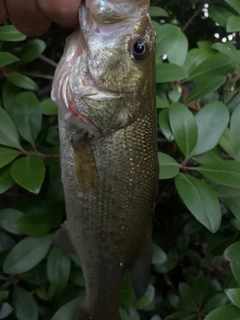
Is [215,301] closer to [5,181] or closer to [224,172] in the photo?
[224,172]

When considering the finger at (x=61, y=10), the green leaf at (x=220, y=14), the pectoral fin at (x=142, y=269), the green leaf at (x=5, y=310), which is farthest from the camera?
the green leaf at (x=220, y=14)

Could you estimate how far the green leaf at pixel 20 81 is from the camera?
1.25 meters

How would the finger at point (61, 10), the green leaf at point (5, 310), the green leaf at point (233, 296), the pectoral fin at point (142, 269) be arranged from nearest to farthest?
1. the finger at point (61, 10)
2. the pectoral fin at point (142, 269)
3. the green leaf at point (233, 296)
4. the green leaf at point (5, 310)

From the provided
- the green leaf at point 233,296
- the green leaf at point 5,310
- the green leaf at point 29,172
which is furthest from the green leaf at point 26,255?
the green leaf at point 233,296

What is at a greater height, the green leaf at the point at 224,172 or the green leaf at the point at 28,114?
the green leaf at the point at 224,172

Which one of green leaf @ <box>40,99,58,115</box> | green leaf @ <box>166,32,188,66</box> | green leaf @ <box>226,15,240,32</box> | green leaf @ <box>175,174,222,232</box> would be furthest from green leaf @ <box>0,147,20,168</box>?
green leaf @ <box>226,15,240,32</box>

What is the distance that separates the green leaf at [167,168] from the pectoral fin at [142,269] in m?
0.16

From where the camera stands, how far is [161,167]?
→ 3.55 feet

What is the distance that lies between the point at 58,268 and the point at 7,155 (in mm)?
306

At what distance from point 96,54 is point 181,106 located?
36cm

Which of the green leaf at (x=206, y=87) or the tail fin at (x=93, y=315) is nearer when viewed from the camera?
the tail fin at (x=93, y=315)

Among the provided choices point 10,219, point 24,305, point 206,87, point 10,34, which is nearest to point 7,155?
point 10,219

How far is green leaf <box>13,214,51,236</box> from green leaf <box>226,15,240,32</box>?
641 millimetres

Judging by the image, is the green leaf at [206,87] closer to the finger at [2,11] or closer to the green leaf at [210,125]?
the green leaf at [210,125]
